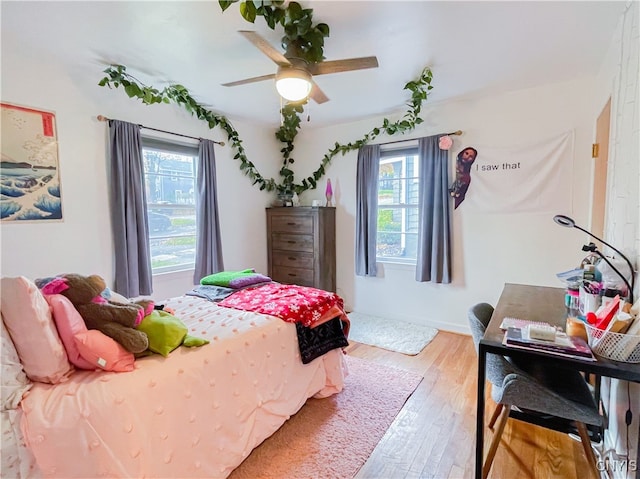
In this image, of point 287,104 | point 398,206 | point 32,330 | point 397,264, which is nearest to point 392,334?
point 397,264

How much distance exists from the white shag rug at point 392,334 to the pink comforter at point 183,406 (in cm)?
126

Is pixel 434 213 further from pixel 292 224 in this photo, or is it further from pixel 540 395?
pixel 540 395

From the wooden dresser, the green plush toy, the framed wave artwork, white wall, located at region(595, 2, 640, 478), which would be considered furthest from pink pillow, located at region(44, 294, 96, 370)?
the wooden dresser

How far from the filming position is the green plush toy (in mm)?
1467

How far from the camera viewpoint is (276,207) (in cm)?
429

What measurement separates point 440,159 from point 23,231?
371cm

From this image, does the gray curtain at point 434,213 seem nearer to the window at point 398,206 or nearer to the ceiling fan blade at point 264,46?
the window at point 398,206

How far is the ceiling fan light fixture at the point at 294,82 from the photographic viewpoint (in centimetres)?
193

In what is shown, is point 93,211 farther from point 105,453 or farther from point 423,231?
point 423,231

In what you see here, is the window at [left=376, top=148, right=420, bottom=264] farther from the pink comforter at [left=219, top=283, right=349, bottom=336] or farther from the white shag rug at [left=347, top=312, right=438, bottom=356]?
the pink comforter at [left=219, top=283, right=349, bottom=336]

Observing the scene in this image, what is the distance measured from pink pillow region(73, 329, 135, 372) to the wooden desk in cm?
152

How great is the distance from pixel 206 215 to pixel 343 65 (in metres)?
2.29

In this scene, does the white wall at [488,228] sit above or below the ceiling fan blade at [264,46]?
below

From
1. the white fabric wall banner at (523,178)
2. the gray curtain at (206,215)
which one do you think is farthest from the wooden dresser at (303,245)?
the white fabric wall banner at (523,178)
